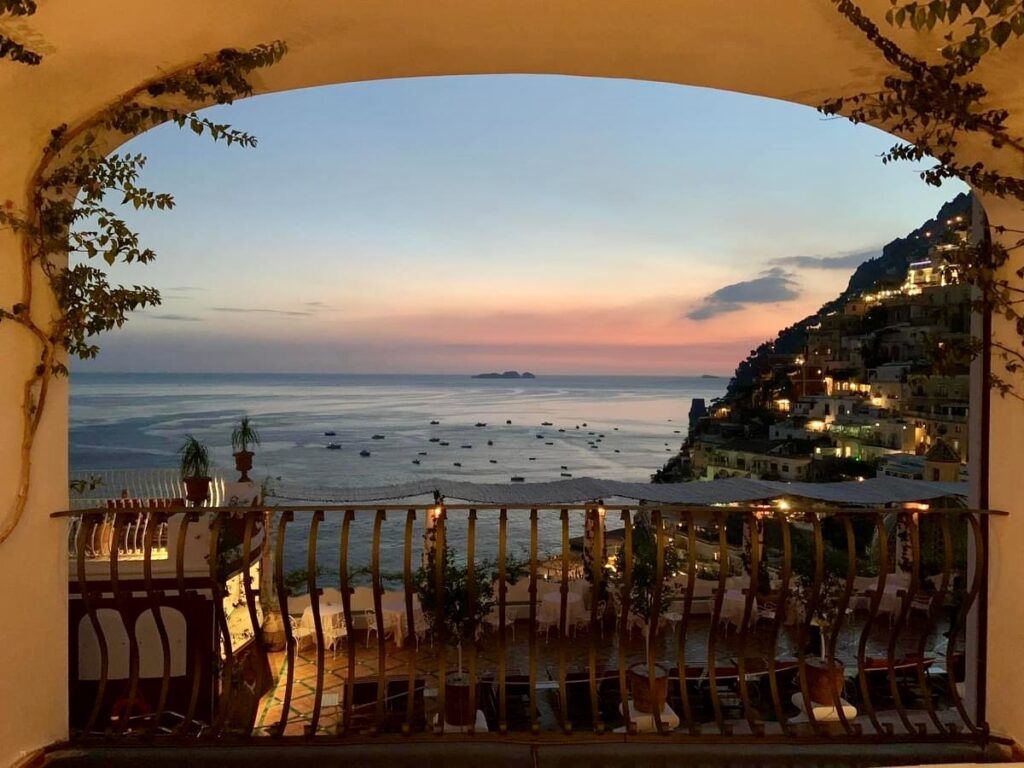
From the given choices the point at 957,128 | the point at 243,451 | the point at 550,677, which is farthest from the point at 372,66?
the point at 550,677

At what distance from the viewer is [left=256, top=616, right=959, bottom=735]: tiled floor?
6.54 metres

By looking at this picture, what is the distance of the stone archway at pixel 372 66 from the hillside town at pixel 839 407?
1279 cm

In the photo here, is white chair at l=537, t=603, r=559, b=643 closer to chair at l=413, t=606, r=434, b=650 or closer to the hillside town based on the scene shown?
chair at l=413, t=606, r=434, b=650

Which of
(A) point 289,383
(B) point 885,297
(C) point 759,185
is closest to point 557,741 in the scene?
(B) point 885,297

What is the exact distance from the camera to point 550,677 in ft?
25.6

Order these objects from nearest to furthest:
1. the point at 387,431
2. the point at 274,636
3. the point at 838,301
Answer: the point at 274,636
the point at 838,301
the point at 387,431

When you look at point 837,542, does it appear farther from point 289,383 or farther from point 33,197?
point 289,383

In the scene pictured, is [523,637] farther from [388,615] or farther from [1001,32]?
[1001,32]

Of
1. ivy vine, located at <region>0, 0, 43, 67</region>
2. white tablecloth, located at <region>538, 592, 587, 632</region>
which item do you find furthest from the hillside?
ivy vine, located at <region>0, 0, 43, 67</region>

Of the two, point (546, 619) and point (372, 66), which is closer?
point (372, 66)

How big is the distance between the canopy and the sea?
11.2m

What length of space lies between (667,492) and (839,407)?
2107cm

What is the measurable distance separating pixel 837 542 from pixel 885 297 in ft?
36.8

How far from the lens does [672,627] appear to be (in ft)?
33.2
